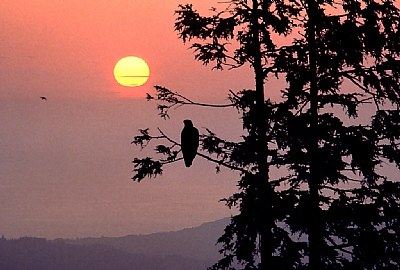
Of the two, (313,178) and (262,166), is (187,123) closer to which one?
(262,166)

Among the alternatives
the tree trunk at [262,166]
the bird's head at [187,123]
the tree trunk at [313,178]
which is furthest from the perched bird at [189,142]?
the tree trunk at [313,178]

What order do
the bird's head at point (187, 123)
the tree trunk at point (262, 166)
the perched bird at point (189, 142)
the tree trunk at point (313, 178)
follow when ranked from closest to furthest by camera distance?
the bird's head at point (187, 123) → the perched bird at point (189, 142) → the tree trunk at point (262, 166) → the tree trunk at point (313, 178)

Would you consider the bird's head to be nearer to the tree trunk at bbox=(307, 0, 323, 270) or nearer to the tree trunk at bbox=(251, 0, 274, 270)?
the tree trunk at bbox=(251, 0, 274, 270)

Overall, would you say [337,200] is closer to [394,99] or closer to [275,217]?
[275,217]

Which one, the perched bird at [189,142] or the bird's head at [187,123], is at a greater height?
the bird's head at [187,123]

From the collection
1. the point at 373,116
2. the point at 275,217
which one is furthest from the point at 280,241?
the point at 373,116

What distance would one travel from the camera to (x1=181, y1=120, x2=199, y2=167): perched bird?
17.0m

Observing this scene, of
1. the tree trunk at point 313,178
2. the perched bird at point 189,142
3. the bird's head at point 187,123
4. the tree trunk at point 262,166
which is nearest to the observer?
the bird's head at point 187,123

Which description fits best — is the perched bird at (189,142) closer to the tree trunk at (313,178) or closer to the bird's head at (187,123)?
the bird's head at (187,123)

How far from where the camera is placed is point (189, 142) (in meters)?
17.0

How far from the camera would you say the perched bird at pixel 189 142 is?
669 inches

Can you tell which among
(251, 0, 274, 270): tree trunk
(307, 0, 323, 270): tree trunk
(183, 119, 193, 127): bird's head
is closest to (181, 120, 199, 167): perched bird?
(183, 119, 193, 127): bird's head

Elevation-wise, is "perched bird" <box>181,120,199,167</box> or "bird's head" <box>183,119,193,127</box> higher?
"bird's head" <box>183,119,193,127</box>

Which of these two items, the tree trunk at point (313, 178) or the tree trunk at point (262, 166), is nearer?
the tree trunk at point (262, 166)
